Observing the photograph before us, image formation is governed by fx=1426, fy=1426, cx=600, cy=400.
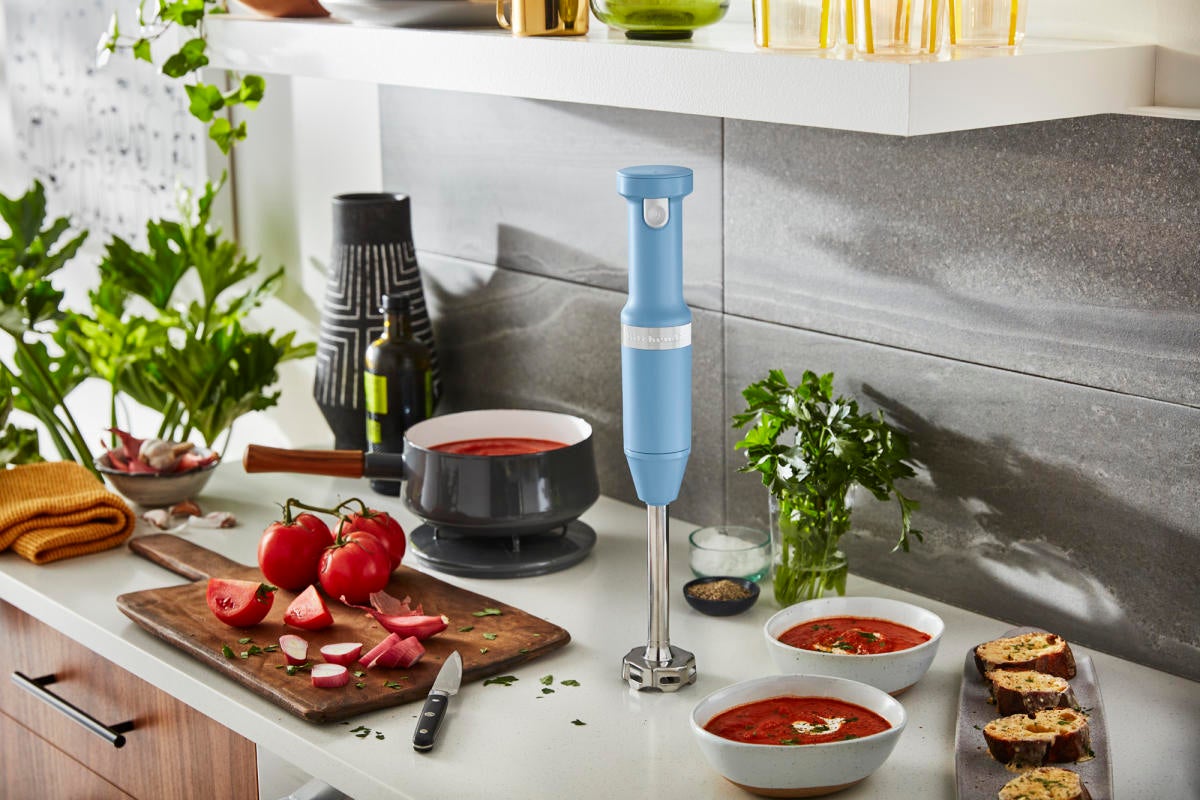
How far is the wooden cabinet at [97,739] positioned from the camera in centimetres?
141

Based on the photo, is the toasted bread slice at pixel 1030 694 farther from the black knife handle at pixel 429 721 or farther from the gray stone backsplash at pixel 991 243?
the black knife handle at pixel 429 721

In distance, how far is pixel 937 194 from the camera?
144 centimetres

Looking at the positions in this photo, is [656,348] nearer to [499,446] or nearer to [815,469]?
[815,469]

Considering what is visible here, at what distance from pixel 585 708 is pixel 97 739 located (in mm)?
642

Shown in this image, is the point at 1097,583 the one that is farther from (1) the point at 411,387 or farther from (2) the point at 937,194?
(1) the point at 411,387

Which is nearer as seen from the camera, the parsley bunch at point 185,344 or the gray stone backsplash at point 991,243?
the gray stone backsplash at point 991,243

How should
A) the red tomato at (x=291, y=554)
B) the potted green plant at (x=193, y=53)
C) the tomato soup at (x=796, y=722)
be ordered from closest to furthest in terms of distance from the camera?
the tomato soup at (x=796, y=722) → the red tomato at (x=291, y=554) → the potted green plant at (x=193, y=53)

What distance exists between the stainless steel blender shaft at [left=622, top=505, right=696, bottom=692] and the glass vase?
0.22m

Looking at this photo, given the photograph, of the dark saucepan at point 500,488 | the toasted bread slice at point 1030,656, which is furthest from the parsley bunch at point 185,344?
the toasted bread slice at point 1030,656

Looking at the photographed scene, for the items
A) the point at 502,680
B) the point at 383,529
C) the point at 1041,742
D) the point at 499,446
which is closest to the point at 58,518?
the point at 383,529

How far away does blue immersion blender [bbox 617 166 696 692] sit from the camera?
3.94ft

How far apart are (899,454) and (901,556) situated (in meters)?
0.17

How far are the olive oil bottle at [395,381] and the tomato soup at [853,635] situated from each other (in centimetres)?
71

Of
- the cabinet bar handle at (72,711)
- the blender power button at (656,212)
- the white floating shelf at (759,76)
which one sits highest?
the white floating shelf at (759,76)
